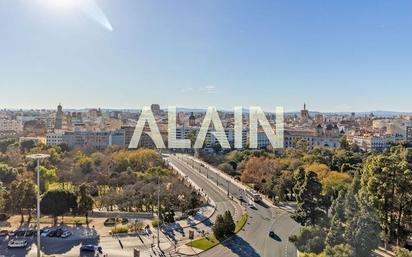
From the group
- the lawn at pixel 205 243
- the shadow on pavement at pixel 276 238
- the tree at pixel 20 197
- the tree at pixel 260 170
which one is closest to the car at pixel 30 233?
the tree at pixel 20 197

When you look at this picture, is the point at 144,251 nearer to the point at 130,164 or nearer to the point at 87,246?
the point at 87,246

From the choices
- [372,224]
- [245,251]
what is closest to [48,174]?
[245,251]

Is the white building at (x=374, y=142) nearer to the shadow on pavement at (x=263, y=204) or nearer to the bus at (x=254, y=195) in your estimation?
the bus at (x=254, y=195)

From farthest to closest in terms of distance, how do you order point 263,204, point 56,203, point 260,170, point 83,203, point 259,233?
point 260,170
point 263,204
point 83,203
point 56,203
point 259,233

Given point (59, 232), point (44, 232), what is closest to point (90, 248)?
point (59, 232)

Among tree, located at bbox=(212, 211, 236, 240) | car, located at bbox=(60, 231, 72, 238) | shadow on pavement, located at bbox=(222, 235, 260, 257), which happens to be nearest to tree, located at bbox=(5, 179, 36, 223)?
car, located at bbox=(60, 231, 72, 238)

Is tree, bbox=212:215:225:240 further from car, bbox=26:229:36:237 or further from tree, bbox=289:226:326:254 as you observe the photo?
car, bbox=26:229:36:237

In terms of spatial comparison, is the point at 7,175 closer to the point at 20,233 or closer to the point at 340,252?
the point at 20,233
